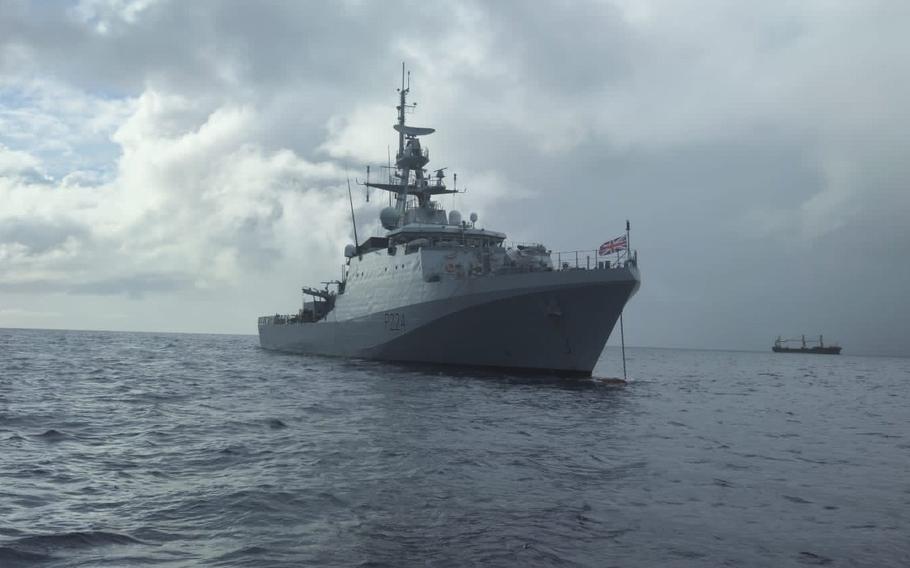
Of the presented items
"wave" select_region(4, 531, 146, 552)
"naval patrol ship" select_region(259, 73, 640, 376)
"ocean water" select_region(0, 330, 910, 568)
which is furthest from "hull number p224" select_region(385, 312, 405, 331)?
"wave" select_region(4, 531, 146, 552)

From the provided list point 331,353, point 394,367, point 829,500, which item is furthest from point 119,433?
point 331,353

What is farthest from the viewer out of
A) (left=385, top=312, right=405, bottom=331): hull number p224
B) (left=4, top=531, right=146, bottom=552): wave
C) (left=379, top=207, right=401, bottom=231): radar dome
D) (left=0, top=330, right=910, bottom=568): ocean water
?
(left=379, top=207, right=401, bottom=231): radar dome

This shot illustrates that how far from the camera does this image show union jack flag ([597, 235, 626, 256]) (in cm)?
2000

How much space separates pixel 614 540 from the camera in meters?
6.07

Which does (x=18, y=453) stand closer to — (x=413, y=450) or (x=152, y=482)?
(x=152, y=482)

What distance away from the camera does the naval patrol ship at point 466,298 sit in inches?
877

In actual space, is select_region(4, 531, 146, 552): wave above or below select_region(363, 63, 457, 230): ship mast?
below

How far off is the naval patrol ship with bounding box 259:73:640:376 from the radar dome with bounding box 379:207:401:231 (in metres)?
0.06

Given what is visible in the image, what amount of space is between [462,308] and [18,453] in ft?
52.5

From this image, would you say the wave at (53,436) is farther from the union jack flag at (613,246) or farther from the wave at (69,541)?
the union jack flag at (613,246)

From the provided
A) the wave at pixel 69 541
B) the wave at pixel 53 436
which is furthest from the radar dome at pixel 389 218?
the wave at pixel 69 541

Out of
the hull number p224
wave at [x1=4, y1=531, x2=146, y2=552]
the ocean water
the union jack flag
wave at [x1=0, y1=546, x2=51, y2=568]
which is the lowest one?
the ocean water

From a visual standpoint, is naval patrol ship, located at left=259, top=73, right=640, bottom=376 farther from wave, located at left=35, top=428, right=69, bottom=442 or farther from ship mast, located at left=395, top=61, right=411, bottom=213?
wave, located at left=35, top=428, right=69, bottom=442

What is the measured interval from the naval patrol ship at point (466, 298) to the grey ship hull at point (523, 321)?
4 centimetres
